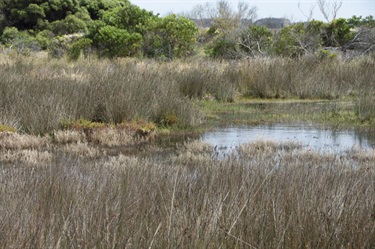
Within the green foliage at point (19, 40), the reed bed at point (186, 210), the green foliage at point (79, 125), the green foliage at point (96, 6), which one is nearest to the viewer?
the reed bed at point (186, 210)

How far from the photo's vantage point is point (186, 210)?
392cm

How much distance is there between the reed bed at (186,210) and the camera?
310cm

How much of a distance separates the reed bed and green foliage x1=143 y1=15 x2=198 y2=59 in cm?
2238

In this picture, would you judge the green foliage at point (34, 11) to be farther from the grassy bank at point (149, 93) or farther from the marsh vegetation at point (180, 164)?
the grassy bank at point (149, 93)

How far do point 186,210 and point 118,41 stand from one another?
967 inches

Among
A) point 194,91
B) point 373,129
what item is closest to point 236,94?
point 194,91

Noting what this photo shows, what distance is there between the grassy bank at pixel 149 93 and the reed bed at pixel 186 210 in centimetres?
523

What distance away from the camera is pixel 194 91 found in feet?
56.6

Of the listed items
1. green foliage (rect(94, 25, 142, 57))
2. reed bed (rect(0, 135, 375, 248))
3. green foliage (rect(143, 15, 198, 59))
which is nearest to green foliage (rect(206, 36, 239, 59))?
green foliage (rect(143, 15, 198, 59))

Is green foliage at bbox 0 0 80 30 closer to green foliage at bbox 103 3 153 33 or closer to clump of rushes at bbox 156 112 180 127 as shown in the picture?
green foliage at bbox 103 3 153 33

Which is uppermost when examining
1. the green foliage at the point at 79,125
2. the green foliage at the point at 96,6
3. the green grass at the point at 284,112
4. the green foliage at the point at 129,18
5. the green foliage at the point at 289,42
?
the green foliage at the point at 96,6

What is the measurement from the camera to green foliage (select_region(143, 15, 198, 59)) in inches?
1104

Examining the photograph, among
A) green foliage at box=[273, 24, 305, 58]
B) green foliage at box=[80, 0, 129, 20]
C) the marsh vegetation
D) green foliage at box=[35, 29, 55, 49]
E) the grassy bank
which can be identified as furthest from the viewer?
green foliage at box=[80, 0, 129, 20]

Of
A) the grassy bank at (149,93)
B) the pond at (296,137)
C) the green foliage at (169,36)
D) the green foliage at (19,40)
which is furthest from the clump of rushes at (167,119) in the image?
the green foliage at (19,40)
